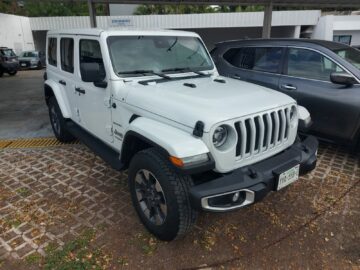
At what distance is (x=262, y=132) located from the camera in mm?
2664

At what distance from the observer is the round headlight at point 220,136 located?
247cm

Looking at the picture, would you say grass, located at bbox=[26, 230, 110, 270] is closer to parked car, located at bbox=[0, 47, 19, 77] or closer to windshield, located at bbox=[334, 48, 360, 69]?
windshield, located at bbox=[334, 48, 360, 69]

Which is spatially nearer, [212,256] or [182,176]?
[182,176]

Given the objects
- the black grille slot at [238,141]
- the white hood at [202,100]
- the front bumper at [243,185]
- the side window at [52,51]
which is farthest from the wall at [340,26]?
the black grille slot at [238,141]

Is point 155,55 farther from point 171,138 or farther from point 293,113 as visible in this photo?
point 293,113

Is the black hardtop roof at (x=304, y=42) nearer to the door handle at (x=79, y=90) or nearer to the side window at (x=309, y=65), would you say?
the side window at (x=309, y=65)

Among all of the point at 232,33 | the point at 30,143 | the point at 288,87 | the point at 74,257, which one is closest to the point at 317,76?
the point at 288,87

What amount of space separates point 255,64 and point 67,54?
10.4 feet

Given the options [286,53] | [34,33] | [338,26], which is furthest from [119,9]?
[286,53]

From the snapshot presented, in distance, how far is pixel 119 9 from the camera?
3061cm

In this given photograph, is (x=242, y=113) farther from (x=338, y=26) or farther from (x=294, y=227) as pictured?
(x=338, y=26)

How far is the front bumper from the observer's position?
232cm

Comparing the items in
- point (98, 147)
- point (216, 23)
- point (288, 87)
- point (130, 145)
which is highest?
point (216, 23)

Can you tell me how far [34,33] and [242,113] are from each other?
30.2 meters
